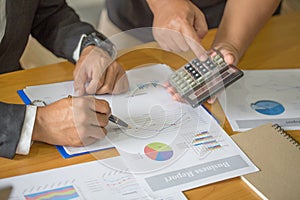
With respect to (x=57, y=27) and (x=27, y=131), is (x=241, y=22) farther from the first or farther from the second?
(x=27, y=131)

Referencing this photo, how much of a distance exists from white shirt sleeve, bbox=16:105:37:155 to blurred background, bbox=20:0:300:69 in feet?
2.36

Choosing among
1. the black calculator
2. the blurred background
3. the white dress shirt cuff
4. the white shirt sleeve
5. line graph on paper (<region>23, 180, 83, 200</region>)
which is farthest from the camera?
the blurred background

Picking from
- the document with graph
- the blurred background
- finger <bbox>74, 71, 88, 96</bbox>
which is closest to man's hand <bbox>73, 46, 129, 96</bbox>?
finger <bbox>74, 71, 88, 96</bbox>

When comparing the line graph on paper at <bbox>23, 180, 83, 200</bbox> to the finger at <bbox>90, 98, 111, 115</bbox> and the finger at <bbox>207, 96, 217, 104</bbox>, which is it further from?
the finger at <bbox>207, 96, 217, 104</bbox>

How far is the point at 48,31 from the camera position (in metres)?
1.44

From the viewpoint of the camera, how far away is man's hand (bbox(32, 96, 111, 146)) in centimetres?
104

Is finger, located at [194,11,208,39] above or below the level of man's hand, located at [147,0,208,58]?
above

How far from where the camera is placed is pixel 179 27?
1.19 metres

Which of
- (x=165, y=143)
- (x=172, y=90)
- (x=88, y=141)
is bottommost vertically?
(x=88, y=141)

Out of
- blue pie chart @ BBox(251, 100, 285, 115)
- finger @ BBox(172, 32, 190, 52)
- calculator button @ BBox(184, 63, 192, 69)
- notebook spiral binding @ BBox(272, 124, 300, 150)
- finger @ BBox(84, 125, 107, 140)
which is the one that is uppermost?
blue pie chart @ BBox(251, 100, 285, 115)

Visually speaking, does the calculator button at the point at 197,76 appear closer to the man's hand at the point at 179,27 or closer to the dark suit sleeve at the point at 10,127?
the man's hand at the point at 179,27

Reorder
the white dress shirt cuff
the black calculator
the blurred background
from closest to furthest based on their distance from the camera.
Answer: the black calculator < the white dress shirt cuff < the blurred background

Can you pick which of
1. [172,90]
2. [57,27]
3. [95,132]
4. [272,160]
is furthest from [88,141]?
[57,27]

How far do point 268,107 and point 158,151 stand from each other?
Answer: 32 cm
